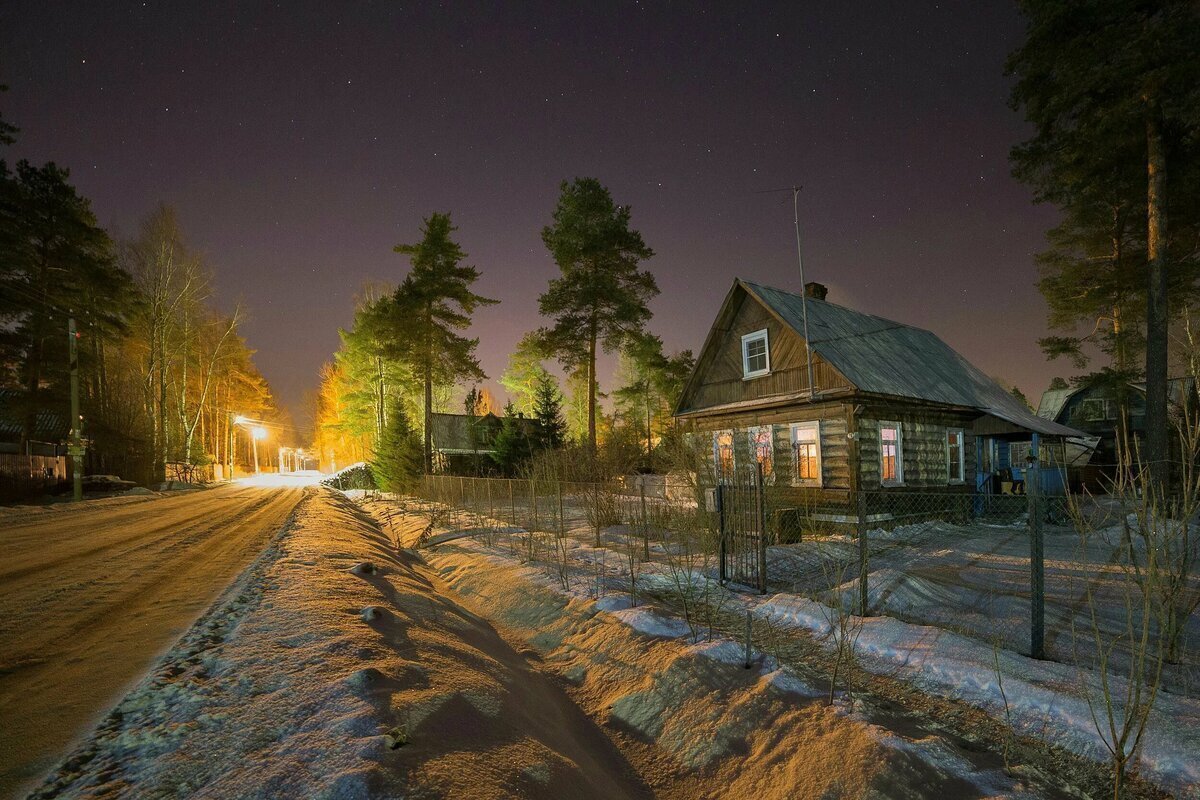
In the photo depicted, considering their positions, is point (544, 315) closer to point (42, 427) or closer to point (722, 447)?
point (722, 447)

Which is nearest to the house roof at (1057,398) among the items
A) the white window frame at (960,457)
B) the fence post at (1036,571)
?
the white window frame at (960,457)

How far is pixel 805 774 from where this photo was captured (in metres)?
3.30

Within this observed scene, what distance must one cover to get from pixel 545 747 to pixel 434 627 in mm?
2539

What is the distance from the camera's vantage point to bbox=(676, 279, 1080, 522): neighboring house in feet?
45.5

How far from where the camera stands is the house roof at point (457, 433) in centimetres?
3312

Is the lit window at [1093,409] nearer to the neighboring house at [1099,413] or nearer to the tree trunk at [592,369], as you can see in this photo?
the neighboring house at [1099,413]

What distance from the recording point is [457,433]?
3444 centimetres

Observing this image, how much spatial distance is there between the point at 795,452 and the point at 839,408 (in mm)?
1996

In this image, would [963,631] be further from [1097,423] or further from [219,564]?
[1097,423]

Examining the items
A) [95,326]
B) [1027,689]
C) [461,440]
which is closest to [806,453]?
[1027,689]

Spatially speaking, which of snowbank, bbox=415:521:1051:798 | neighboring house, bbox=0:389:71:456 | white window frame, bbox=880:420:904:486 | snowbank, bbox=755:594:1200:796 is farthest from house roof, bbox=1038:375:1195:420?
neighboring house, bbox=0:389:71:456

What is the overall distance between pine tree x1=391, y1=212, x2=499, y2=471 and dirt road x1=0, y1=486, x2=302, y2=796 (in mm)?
16721

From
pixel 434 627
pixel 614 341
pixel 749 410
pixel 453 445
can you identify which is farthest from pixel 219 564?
pixel 453 445

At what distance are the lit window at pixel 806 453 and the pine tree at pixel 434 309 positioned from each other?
19421 millimetres
